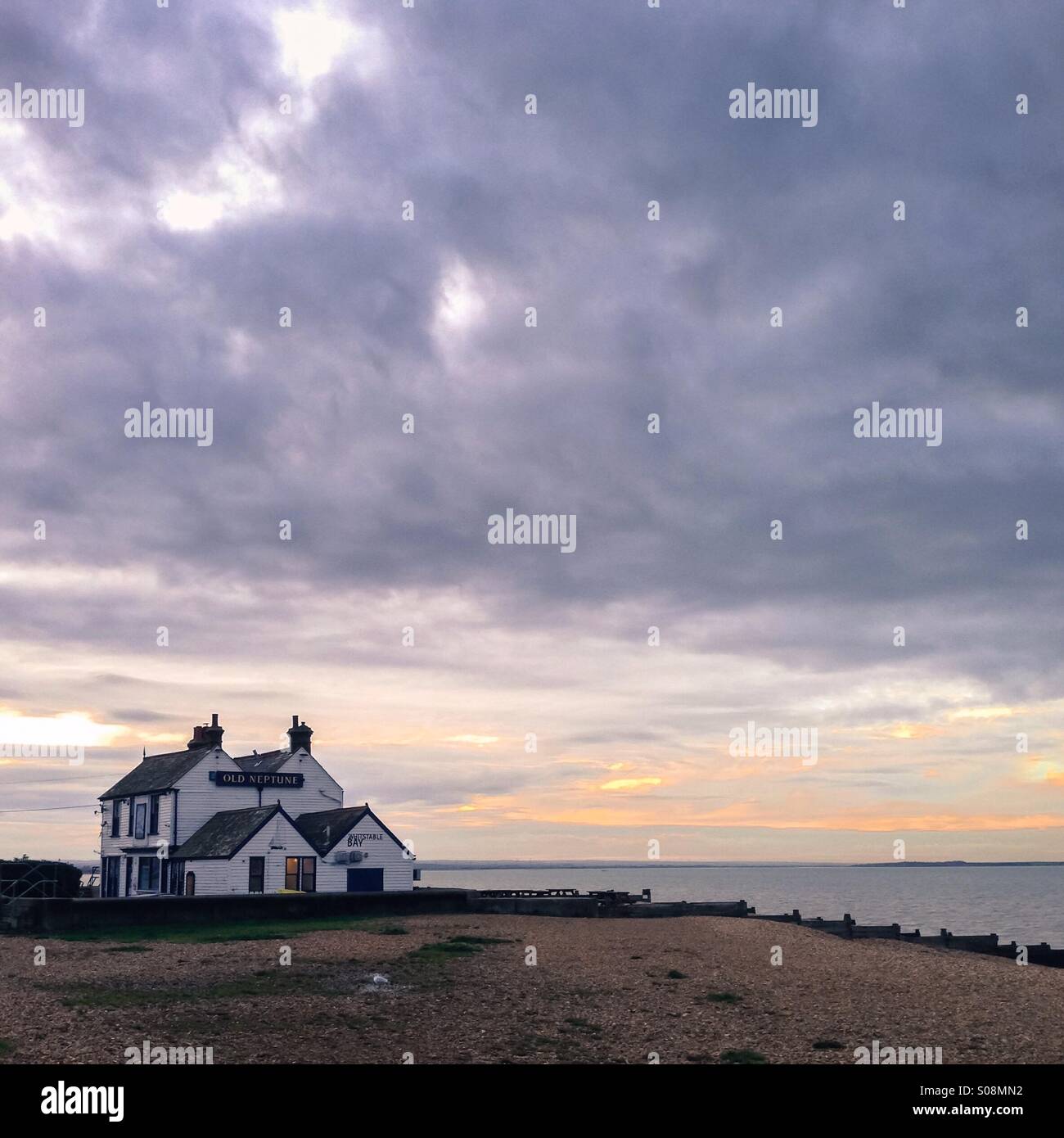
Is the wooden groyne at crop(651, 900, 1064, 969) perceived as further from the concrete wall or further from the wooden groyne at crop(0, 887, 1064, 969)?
the concrete wall

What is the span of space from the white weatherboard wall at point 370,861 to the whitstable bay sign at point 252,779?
20.2 feet

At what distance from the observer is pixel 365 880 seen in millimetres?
55844

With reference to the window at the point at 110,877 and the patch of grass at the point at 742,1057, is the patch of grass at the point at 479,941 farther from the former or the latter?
the window at the point at 110,877

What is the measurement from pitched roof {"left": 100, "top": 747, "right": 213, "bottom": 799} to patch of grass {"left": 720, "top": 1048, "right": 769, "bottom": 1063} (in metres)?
44.4

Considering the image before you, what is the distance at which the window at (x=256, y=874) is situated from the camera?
5276 cm

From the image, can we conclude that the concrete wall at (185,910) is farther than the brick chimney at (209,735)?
No

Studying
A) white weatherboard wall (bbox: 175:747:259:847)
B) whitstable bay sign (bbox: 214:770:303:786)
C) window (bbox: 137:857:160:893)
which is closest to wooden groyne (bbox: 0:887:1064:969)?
whitstable bay sign (bbox: 214:770:303:786)

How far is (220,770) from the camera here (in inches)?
2340

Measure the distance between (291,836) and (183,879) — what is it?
557 centimetres

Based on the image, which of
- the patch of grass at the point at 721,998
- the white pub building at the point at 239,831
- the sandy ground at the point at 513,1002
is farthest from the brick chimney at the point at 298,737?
the patch of grass at the point at 721,998
